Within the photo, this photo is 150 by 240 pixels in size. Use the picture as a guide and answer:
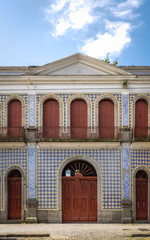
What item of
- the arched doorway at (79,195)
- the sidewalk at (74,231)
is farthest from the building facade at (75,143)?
the sidewalk at (74,231)

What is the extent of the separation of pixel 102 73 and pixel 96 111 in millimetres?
2065

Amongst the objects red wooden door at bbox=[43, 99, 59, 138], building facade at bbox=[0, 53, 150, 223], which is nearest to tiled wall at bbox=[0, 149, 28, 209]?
building facade at bbox=[0, 53, 150, 223]

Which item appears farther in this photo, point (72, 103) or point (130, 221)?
point (72, 103)

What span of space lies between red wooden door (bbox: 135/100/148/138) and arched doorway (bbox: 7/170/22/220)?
265 inches

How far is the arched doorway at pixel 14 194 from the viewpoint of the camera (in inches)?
644

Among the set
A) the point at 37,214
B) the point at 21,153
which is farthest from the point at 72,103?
the point at 37,214

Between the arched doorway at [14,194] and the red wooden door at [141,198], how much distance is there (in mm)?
6180

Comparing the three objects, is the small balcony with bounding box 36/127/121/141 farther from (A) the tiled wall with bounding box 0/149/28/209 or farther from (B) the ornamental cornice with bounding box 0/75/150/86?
(B) the ornamental cornice with bounding box 0/75/150/86

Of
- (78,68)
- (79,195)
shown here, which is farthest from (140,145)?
(78,68)

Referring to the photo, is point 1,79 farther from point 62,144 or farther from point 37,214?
point 37,214

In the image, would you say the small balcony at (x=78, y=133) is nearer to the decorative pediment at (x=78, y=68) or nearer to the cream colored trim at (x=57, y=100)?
the cream colored trim at (x=57, y=100)

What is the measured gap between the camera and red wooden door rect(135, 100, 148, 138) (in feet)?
54.9

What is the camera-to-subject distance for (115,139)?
16141 mm

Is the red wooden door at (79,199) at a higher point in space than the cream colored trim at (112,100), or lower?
lower
